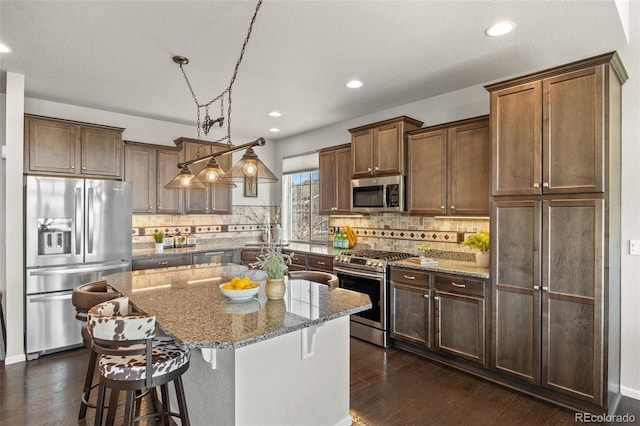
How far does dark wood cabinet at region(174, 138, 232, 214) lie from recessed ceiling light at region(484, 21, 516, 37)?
365 cm

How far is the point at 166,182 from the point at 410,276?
357cm

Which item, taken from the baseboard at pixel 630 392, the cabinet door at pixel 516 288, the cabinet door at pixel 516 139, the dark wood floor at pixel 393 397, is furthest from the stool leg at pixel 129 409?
the baseboard at pixel 630 392

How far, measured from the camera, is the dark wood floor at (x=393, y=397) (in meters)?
2.54

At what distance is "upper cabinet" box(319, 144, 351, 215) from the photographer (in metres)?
4.93

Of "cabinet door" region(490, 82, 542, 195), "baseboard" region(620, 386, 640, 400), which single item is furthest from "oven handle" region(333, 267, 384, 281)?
"baseboard" region(620, 386, 640, 400)

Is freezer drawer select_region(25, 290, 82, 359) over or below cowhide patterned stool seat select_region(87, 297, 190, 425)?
below

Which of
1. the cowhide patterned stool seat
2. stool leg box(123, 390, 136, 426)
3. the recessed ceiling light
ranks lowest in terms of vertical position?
stool leg box(123, 390, 136, 426)

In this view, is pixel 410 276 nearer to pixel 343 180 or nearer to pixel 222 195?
pixel 343 180

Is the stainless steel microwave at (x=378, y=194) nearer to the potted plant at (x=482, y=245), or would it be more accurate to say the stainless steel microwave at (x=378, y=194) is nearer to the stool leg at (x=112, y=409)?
the potted plant at (x=482, y=245)

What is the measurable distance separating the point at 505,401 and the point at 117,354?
2777 mm

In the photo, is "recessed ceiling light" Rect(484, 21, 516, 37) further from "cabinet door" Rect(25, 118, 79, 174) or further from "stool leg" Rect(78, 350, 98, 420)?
"cabinet door" Rect(25, 118, 79, 174)

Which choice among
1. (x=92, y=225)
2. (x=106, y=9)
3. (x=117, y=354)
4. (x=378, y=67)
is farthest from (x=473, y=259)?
(x=92, y=225)

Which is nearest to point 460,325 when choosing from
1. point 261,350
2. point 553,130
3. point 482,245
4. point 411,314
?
point 411,314

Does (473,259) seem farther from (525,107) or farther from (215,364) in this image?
(215,364)
